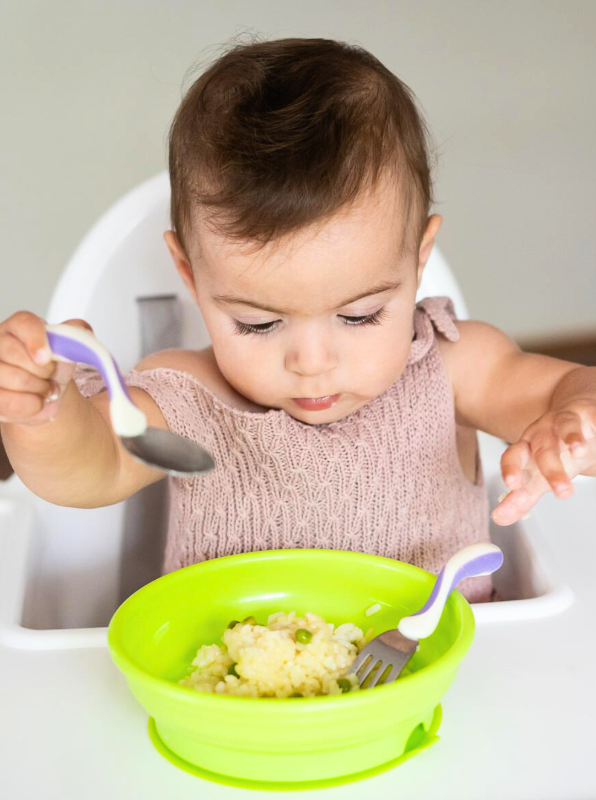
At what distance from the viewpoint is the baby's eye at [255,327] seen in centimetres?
84

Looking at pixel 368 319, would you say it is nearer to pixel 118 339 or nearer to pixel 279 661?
pixel 279 661

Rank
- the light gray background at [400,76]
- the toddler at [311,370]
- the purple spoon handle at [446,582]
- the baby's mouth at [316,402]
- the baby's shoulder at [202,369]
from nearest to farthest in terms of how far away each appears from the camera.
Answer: the purple spoon handle at [446,582] → the toddler at [311,370] → the baby's mouth at [316,402] → the baby's shoulder at [202,369] → the light gray background at [400,76]

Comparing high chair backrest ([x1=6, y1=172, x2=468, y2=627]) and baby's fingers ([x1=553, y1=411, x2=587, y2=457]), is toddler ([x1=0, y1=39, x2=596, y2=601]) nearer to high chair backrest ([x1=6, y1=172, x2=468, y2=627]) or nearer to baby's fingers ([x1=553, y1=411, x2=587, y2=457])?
baby's fingers ([x1=553, y1=411, x2=587, y2=457])

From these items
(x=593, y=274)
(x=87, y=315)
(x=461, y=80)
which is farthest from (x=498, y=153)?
(x=87, y=315)

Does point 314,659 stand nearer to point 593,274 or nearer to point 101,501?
point 101,501

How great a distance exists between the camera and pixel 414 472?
102 cm

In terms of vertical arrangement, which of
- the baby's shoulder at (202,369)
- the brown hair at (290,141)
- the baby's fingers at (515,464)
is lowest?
the baby's shoulder at (202,369)

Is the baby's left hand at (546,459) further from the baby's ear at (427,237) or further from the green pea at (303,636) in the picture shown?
the baby's ear at (427,237)

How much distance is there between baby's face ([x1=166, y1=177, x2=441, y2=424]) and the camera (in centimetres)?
79

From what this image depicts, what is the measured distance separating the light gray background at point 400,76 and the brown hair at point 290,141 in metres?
1.62

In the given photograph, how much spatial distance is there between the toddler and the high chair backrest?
0.12 m

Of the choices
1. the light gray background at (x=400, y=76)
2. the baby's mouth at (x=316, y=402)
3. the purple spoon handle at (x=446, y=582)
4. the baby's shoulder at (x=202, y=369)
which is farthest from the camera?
the light gray background at (x=400, y=76)

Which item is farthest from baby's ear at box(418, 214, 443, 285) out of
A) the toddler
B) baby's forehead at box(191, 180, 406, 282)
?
baby's forehead at box(191, 180, 406, 282)

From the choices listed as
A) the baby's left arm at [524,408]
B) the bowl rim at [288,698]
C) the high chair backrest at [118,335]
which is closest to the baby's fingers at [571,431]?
the baby's left arm at [524,408]
